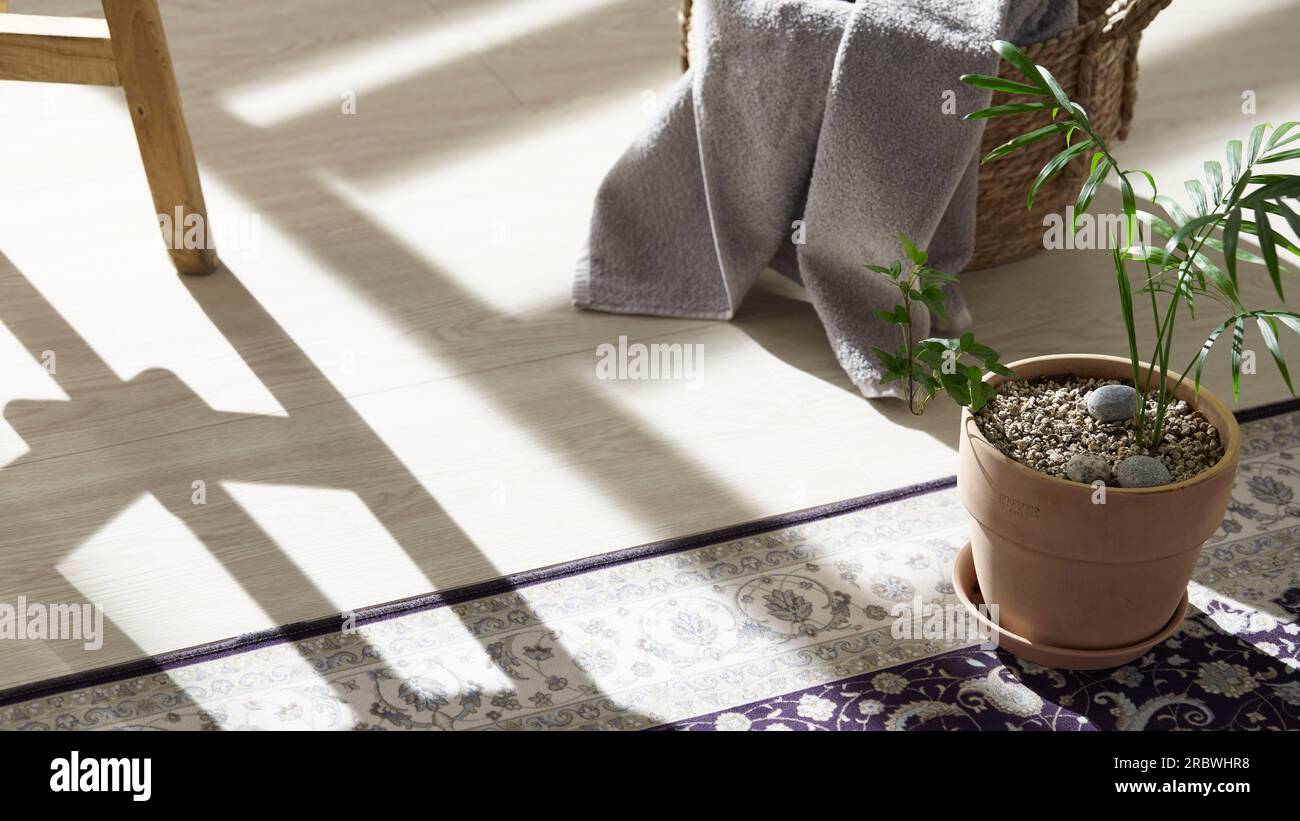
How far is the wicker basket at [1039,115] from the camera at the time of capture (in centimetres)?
163

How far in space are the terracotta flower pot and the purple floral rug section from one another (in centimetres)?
3

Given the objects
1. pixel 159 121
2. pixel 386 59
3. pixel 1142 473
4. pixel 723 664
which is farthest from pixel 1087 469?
pixel 386 59

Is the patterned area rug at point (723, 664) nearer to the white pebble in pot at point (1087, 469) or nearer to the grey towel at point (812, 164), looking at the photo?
the white pebble in pot at point (1087, 469)

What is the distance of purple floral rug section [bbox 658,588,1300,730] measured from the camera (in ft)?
4.15

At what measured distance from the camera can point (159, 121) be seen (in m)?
1.79

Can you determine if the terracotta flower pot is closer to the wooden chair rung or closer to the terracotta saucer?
the terracotta saucer

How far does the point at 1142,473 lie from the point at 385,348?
3.22 ft

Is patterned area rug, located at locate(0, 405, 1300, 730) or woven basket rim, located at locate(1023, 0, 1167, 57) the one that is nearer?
patterned area rug, located at locate(0, 405, 1300, 730)

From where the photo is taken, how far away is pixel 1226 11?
259 centimetres

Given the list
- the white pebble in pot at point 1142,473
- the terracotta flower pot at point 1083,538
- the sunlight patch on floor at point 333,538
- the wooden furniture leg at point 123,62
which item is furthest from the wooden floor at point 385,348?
the white pebble in pot at point 1142,473

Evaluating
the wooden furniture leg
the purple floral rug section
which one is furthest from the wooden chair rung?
the purple floral rug section

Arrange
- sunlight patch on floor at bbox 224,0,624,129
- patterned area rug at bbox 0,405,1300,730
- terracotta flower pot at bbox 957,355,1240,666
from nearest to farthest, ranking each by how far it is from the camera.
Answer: terracotta flower pot at bbox 957,355,1240,666
patterned area rug at bbox 0,405,1300,730
sunlight patch on floor at bbox 224,0,624,129

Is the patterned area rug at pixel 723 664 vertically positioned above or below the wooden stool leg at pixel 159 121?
below

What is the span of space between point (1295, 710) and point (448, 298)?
1139 millimetres
